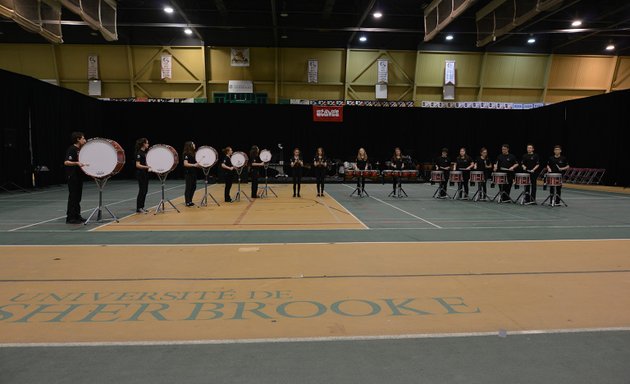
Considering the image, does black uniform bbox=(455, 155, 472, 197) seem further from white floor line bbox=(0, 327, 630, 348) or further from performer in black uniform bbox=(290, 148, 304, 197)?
white floor line bbox=(0, 327, 630, 348)

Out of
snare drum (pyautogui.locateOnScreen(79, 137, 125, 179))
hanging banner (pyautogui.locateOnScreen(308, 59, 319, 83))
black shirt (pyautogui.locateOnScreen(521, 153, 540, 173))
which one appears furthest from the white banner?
snare drum (pyautogui.locateOnScreen(79, 137, 125, 179))

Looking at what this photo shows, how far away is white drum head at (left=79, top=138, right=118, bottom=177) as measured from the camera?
845 centimetres

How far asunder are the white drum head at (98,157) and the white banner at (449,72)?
79.1 feet

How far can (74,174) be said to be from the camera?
29.0 ft

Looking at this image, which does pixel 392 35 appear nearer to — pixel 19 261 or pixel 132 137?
pixel 132 137

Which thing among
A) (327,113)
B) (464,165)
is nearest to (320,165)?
(464,165)

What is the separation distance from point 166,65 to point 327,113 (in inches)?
437

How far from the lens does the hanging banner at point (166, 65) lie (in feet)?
86.1

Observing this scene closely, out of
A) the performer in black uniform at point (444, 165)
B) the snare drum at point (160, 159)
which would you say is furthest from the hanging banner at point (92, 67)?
the performer in black uniform at point (444, 165)

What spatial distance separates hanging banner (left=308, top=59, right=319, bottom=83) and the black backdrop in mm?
2307

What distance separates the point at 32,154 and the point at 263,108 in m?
12.9

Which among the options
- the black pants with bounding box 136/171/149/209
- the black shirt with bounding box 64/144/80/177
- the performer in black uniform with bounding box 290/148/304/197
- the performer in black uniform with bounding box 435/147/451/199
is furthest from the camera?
the performer in black uniform with bounding box 290/148/304/197

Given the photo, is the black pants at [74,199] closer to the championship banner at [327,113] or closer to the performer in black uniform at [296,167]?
the performer in black uniform at [296,167]

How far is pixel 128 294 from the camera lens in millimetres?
4418
